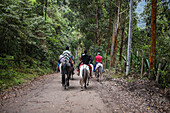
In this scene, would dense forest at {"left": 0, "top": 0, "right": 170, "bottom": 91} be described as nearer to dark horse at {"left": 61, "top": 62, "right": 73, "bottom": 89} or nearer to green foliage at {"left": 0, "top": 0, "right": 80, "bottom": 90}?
green foliage at {"left": 0, "top": 0, "right": 80, "bottom": 90}

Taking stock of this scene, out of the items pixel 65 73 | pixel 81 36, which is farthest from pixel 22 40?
pixel 81 36

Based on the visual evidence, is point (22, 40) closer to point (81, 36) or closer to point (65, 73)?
point (65, 73)

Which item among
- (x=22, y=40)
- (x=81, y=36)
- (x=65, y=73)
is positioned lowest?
(x=65, y=73)

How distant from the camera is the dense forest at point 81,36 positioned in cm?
968

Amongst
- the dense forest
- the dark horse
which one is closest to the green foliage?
the dense forest

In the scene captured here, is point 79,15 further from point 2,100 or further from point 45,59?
point 2,100

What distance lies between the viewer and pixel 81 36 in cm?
3475

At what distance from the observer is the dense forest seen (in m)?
9.68

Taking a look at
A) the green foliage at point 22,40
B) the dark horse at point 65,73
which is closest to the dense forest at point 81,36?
the green foliage at point 22,40

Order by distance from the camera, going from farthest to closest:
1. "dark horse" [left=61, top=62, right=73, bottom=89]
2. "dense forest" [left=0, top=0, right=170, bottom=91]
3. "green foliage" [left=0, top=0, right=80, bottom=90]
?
1. "green foliage" [left=0, top=0, right=80, bottom=90]
2. "dense forest" [left=0, top=0, right=170, bottom=91]
3. "dark horse" [left=61, top=62, right=73, bottom=89]

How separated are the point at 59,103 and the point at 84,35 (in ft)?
97.0

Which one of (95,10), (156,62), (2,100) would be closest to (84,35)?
(95,10)

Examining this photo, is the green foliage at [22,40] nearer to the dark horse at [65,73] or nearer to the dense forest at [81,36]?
the dense forest at [81,36]

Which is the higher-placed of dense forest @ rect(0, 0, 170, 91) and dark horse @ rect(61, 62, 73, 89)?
dense forest @ rect(0, 0, 170, 91)
